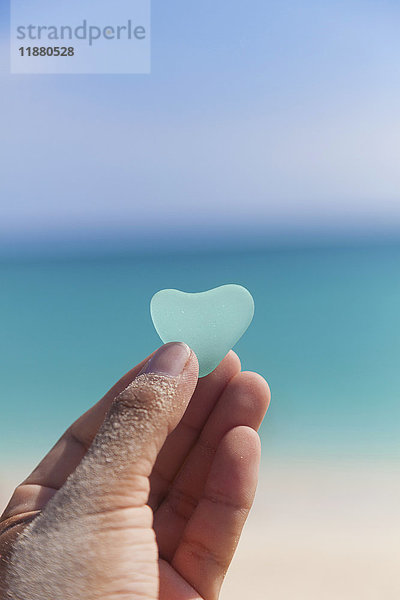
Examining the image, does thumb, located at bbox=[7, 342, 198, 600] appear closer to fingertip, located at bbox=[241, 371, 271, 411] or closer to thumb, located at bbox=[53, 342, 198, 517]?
thumb, located at bbox=[53, 342, 198, 517]

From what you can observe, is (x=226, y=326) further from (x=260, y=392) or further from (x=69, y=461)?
(x=69, y=461)

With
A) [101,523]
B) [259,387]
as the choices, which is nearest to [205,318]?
[259,387]

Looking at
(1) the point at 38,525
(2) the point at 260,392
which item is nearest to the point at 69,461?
(1) the point at 38,525

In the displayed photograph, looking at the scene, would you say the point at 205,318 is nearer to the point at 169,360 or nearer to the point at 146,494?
A: the point at 169,360

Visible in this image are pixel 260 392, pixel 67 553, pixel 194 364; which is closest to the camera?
pixel 67 553

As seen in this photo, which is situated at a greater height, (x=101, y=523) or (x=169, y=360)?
(x=169, y=360)

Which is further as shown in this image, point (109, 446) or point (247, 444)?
point (247, 444)

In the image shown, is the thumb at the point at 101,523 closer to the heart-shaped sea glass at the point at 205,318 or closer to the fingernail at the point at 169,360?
the fingernail at the point at 169,360
